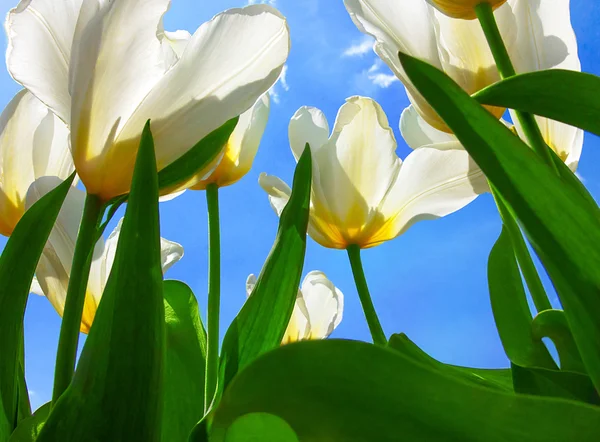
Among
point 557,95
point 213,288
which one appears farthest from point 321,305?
point 557,95

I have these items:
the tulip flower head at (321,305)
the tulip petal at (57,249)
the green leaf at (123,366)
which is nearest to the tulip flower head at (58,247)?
the tulip petal at (57,249)

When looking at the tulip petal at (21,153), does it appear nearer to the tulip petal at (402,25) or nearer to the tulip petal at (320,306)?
the tulip petal at (402,25)

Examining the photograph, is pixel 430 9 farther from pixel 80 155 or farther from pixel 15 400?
pixel 15 400

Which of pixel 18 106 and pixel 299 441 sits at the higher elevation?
pixel 18 106

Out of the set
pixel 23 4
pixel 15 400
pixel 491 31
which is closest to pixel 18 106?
pixel 23 4

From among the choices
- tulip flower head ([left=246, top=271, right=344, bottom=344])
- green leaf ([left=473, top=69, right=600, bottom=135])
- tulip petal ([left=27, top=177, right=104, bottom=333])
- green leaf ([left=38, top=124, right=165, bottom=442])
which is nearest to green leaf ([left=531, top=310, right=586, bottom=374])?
green leaf ([left=473, top=69, right=600, bottom=135])

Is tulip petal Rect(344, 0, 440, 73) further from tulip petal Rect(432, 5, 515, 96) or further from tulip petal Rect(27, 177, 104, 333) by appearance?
tulip petal Rect(27, 177, 104, 333)
